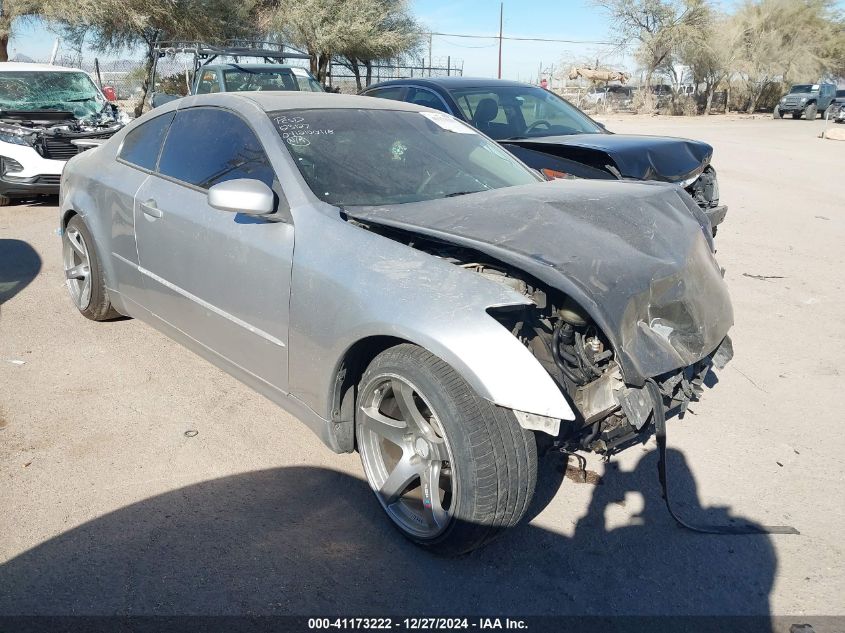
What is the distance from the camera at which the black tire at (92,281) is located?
15.6 ft

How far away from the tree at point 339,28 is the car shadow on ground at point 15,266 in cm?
1915

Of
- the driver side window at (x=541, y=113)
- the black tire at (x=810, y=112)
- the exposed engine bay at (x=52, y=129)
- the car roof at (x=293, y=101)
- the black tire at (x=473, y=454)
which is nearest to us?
the black tire at (x=473, y=454)

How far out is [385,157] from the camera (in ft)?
11.9

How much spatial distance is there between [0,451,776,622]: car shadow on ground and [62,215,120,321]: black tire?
7.16 ft

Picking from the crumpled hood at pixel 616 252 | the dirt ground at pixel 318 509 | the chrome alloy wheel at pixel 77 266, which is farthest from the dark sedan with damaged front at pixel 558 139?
the chrome alloy wheel at pixel 77 266

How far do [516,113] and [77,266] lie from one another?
4.60 metres

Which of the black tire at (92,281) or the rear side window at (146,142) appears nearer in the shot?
the rear side window at (146,142)

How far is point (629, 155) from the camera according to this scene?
237 inches

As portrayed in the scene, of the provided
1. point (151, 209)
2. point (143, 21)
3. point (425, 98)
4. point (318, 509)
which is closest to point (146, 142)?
point (151, 209)

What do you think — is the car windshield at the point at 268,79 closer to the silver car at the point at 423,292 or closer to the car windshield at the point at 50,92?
the car windshield at the point at 50,92

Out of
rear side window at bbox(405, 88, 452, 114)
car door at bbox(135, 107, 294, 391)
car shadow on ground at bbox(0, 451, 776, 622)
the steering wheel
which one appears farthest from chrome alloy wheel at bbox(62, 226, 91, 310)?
the steering wheel

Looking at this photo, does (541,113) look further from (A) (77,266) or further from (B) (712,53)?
(B) (712,53)

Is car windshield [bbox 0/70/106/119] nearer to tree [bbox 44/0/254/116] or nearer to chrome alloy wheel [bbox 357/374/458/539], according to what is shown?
tree [bbox 44/0/254/116]

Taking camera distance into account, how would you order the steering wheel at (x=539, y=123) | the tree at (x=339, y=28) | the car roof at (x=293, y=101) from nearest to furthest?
the car roof at (x=293, y=101) < the steering wheel at (x=539, y=123) < the tree at (x=339, y=28)
